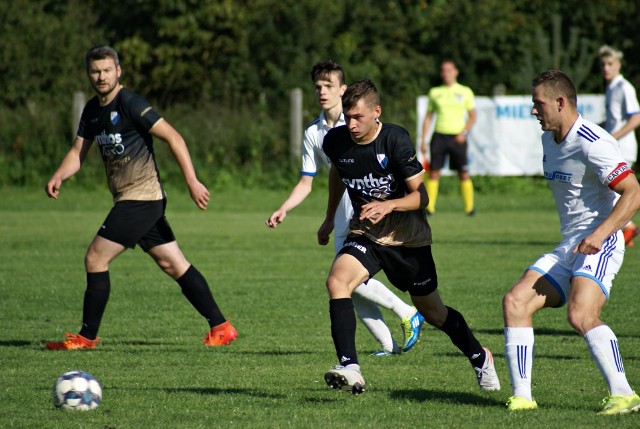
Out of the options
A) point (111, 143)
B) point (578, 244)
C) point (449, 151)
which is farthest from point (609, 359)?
point (449, 151)

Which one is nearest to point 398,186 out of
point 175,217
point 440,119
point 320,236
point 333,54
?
point 320,236

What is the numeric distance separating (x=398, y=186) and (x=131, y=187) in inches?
102

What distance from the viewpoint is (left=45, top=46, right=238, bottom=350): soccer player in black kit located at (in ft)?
26.7

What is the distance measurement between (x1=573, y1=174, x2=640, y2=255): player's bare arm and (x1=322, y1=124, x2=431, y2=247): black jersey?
1.07 metres

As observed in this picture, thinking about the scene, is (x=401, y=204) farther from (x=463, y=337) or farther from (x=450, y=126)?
(x=450, y=126)

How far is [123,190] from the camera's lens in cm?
831

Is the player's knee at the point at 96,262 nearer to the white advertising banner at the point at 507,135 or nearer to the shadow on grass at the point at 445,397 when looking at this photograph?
the shadow on grass at the point at 445,397

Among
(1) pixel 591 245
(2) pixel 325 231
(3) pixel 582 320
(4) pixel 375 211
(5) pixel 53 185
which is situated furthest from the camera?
(5) pixel 53 185

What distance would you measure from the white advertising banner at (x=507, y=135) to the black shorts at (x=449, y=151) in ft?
15.8

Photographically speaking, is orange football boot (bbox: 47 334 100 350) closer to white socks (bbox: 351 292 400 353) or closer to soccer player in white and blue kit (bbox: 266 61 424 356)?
soccer player in white and blue kit (bbox: 266 61 424 356)

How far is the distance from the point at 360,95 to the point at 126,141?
255 cm

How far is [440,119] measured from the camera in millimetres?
18359

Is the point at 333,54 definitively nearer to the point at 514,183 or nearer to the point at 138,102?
the point at 514,183

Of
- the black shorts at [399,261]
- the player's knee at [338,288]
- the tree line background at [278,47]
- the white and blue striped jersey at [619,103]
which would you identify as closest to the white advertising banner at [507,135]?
the tree line background at [278,47]
